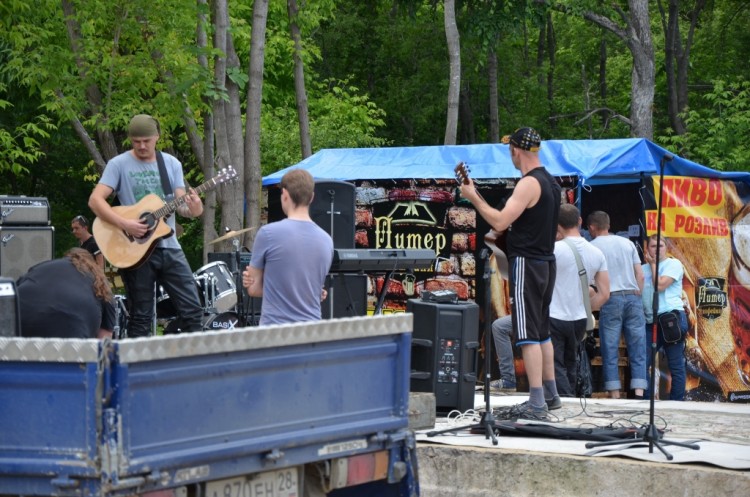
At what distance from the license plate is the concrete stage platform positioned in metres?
2.60

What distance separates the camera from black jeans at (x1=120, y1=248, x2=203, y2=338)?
26.2 ft

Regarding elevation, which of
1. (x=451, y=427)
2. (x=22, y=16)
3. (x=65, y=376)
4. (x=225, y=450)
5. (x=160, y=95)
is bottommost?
(x=451, y=427)

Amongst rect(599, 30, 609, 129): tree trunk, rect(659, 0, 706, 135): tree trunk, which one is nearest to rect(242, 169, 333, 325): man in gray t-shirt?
rect(659, 0, 706, 135): tree trunk

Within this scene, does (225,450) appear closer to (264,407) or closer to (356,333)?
(264,407)

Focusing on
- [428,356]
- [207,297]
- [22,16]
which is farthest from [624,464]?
[22,16]

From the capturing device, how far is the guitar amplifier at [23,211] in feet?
41.2

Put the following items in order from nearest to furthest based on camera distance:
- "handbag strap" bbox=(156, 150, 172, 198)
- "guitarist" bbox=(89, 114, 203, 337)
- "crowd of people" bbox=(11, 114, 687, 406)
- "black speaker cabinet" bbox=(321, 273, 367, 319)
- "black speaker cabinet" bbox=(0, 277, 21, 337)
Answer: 1. "black speaker cabinet" bbox=(0, 277, 21, 337)
2. "crowd of people" bbox=(11, 114, 687, 406)
3. "guitarist" bbox=(89, 114, 203, 337)
4. "handbag strap" bbox=(156, 150, 172, 198)
5. "black speaker cabinet" bbox=(321, 273, 367, 319)

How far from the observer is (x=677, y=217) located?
12.4 metres

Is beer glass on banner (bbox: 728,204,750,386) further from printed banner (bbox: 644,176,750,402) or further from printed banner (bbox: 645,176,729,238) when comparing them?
printed banner (bbox: 645,176,729,238)

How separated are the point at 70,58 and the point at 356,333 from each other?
12122 mm

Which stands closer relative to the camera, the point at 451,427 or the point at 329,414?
the point at 329,414

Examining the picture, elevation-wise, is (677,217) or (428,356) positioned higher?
(677,217)

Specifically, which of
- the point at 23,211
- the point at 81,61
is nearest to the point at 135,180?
the point at 23,211

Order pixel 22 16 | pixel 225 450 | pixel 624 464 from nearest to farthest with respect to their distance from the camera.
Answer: pixel 225 450 → pixel 624 464 → pixel 22 16
